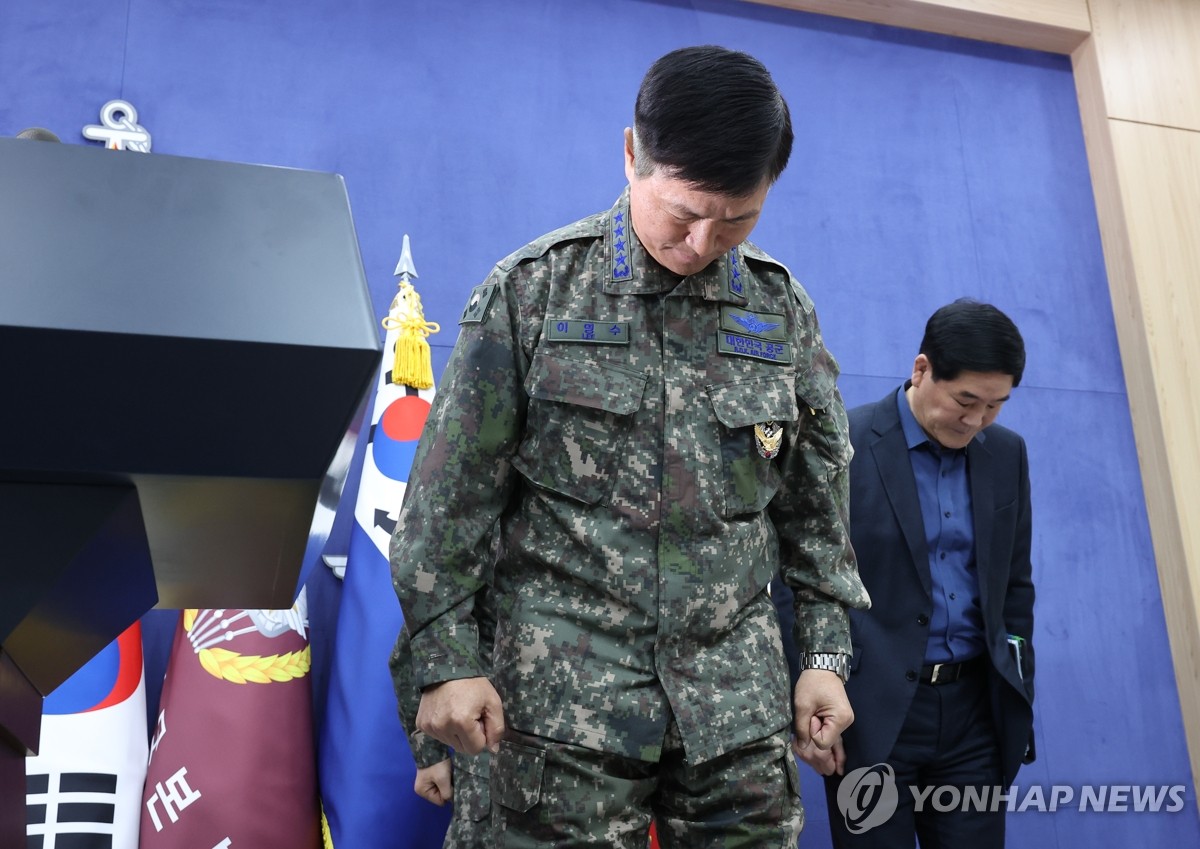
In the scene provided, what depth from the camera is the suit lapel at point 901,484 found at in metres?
2.05

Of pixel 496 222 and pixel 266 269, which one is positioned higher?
pixel 496 222

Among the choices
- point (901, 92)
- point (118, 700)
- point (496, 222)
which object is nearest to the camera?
point (118, 700)

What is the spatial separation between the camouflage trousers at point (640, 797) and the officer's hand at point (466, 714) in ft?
0.18

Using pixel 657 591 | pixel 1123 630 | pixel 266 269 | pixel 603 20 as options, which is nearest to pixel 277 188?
pixel 266 269

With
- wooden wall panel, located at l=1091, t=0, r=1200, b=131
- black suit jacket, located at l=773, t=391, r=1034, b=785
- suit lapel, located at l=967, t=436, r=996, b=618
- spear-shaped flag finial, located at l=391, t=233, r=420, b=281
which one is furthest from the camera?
wooden wall panel, located at l=1091, t=0, r=1200, b=131

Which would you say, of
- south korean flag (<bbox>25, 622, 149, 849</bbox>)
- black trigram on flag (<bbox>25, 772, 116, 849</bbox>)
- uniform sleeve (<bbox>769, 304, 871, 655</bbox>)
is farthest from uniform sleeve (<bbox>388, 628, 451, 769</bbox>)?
black trigram on flag (<bbox>25, 772, 116, 849</bbox>)

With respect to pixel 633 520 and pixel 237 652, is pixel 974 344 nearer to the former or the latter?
pixel 633 520

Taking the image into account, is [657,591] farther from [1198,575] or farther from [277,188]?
[1198,575]

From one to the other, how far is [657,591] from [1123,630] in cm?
243

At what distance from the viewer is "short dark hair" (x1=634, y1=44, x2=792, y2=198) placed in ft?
4.04

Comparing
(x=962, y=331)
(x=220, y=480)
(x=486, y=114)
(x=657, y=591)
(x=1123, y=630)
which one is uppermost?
(x=486, y=114)

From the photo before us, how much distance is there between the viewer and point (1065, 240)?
11.3 ft

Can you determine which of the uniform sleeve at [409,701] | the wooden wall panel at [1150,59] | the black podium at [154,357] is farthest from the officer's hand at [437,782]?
the wooden wall panel at [1150,59]

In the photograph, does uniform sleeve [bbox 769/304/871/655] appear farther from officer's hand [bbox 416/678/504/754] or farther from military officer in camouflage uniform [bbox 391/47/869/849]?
officer's hand [bbox 416/678/504/754]
